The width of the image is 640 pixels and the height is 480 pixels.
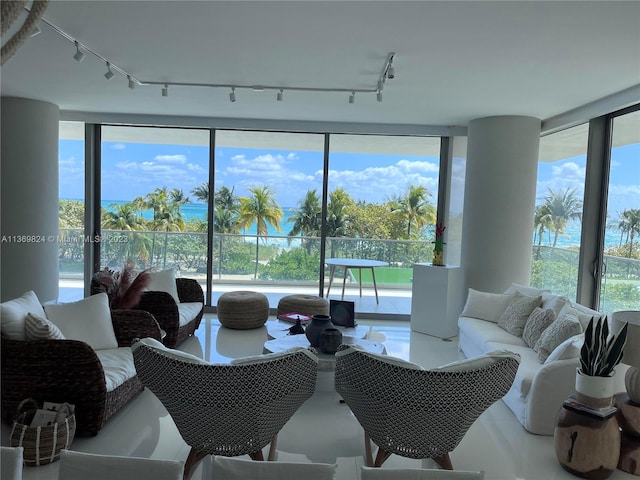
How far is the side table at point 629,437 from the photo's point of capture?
289cm

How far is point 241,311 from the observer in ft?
19.4

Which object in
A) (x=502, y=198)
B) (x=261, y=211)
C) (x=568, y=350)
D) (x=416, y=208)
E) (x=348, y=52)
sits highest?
(x=348, y=52)

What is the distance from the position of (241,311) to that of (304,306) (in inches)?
30.5

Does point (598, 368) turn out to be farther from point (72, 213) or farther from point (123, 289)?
point (72, 213)

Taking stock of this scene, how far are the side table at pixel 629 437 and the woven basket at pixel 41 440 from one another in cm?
330

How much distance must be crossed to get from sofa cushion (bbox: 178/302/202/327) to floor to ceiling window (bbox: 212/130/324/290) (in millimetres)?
1510

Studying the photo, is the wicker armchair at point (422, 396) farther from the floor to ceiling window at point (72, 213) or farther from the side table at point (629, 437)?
the floor to ceiling window at point (72, 213)

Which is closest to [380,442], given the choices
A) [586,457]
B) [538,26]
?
[586,457]

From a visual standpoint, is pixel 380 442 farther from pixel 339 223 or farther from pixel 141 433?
pixel 339 223

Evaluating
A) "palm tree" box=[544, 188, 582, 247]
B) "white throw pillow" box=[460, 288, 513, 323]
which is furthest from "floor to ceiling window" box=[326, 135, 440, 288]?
"white throw pillow" box=[460, 288, 513, 323]

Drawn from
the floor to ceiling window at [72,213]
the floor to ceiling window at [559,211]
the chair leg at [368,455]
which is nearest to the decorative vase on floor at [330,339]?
the chair leg at [368,455]

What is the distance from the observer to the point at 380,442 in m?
2.67

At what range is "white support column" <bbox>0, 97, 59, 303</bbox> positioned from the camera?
5.66 m

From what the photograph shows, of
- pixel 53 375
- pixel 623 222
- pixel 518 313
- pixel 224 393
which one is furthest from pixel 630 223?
pixel 53 375
